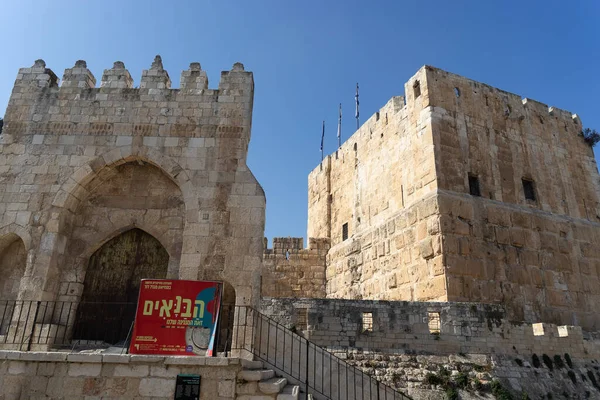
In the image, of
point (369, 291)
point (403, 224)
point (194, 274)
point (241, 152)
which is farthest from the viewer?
point (369, 291)

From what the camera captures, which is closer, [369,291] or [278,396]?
[278,396]

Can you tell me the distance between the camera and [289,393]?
250 inches

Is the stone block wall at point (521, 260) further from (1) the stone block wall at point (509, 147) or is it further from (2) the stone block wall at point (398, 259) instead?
(1) the stone block wall at point (509, 147)

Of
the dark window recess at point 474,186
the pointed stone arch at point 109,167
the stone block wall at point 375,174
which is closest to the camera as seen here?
the pointed stone arch at point 109,167

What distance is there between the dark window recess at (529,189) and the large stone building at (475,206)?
0.04 m

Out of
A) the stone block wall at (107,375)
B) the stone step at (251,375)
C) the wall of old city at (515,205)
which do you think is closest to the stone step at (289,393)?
the stone step at (251,375)

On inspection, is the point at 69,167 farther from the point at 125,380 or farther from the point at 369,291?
the point at 369,291

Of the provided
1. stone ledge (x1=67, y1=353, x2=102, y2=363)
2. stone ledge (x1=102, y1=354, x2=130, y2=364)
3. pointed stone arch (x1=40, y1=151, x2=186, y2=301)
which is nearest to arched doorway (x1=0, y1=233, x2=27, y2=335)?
pointed stone arch (x1=40, y1=151, x2=186, y2=301)

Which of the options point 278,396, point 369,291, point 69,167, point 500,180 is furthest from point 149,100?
point 500,180

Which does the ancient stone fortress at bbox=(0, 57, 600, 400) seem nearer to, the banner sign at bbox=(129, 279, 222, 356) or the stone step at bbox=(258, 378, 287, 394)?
the stone step at bbox=(258, 378, 287, 394)

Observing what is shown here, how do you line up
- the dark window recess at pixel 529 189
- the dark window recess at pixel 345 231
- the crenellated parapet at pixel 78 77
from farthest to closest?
the dark window recess at pixel 345 231 < the dark window recess at pixel 529 189 < the crenellated parapet at pixel 78 77

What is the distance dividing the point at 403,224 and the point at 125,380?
30.1 feet

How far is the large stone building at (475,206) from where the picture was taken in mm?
11953

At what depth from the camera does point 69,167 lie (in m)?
9.14
